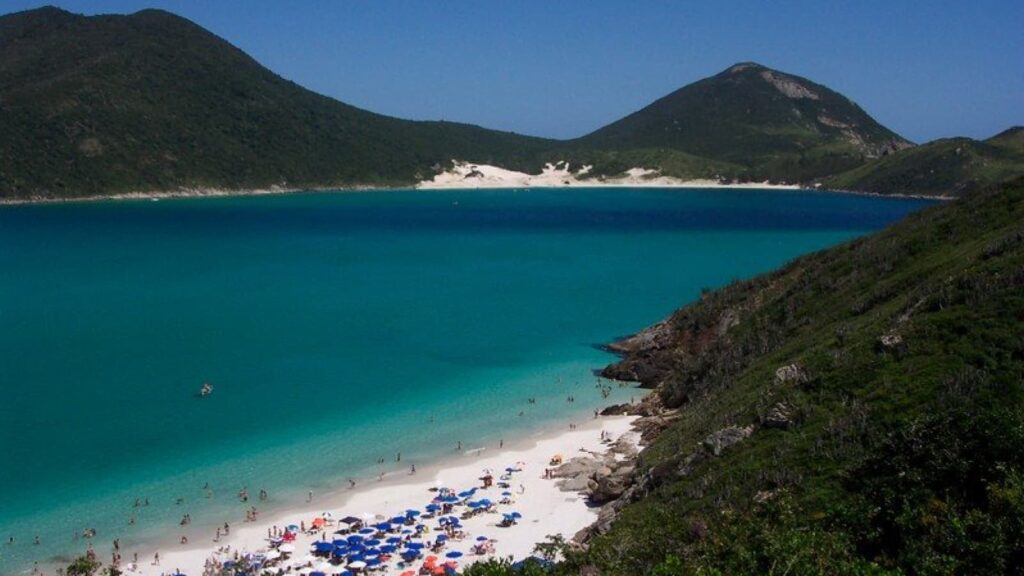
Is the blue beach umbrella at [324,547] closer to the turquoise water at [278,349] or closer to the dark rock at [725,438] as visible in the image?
the turquoise water at [278,349]

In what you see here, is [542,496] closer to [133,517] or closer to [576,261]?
[133,517]

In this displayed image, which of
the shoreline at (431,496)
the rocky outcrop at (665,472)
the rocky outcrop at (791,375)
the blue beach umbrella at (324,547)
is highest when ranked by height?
the rocky outcrop at (791,375)

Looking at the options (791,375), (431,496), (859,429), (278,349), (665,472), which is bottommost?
(431,496)

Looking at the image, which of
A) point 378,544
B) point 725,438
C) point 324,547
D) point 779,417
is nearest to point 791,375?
point 779,417

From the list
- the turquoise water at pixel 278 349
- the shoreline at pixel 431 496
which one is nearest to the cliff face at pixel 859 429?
the shoreline at pixel 431 496

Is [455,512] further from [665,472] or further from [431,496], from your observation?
[665,472]

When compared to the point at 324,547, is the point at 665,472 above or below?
above

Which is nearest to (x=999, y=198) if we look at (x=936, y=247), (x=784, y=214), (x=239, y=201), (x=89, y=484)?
(x=936, y=247)
